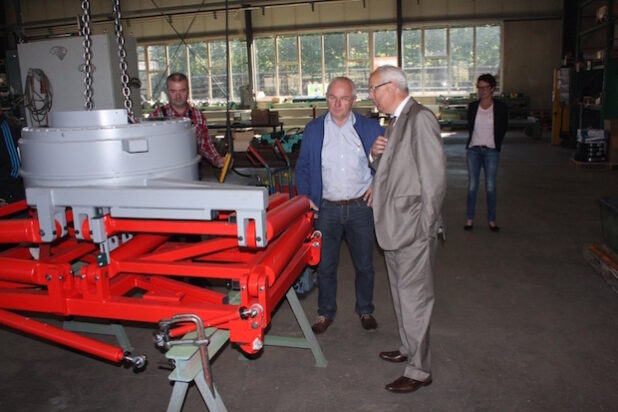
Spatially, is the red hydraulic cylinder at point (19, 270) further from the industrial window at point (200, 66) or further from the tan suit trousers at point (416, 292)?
the industrial window at point (200, 66)

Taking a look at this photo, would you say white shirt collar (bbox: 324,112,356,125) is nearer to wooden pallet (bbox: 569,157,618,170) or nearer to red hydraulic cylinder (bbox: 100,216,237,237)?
red hydraulic cylinder (bbox: 100,216,237,237)

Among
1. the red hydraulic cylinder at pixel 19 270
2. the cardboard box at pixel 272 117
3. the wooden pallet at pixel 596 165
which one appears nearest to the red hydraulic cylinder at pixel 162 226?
the red hydraulic cylinder at pixel 19 270

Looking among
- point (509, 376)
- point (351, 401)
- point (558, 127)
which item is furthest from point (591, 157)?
point (351, 401)

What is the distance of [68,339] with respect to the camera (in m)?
1.90

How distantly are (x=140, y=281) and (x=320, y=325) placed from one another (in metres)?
1.37

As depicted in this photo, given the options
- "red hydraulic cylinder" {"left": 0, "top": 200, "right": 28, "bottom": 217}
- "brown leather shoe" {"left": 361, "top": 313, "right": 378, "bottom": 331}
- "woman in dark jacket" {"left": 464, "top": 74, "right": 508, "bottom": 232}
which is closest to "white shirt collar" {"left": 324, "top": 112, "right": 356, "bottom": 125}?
"brown leather shoe" {"left": 361, "top": 313, "right": 378, "bottom": 331}

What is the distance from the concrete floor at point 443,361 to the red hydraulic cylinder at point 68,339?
25cm

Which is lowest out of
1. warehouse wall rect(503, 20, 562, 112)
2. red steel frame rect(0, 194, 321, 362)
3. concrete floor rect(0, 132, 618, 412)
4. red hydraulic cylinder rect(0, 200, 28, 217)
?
concrete floor rect(0, 132, 618, 412)

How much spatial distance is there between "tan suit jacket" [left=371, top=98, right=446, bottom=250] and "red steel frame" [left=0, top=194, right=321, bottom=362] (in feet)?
1.36

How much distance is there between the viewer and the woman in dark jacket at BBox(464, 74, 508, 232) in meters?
4.96

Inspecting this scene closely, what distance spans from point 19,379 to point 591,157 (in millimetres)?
8561

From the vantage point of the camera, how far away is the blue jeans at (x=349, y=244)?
3014mm

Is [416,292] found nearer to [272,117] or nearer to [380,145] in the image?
[380,145]

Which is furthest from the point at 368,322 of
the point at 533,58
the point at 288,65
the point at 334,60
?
the point at 288,65
